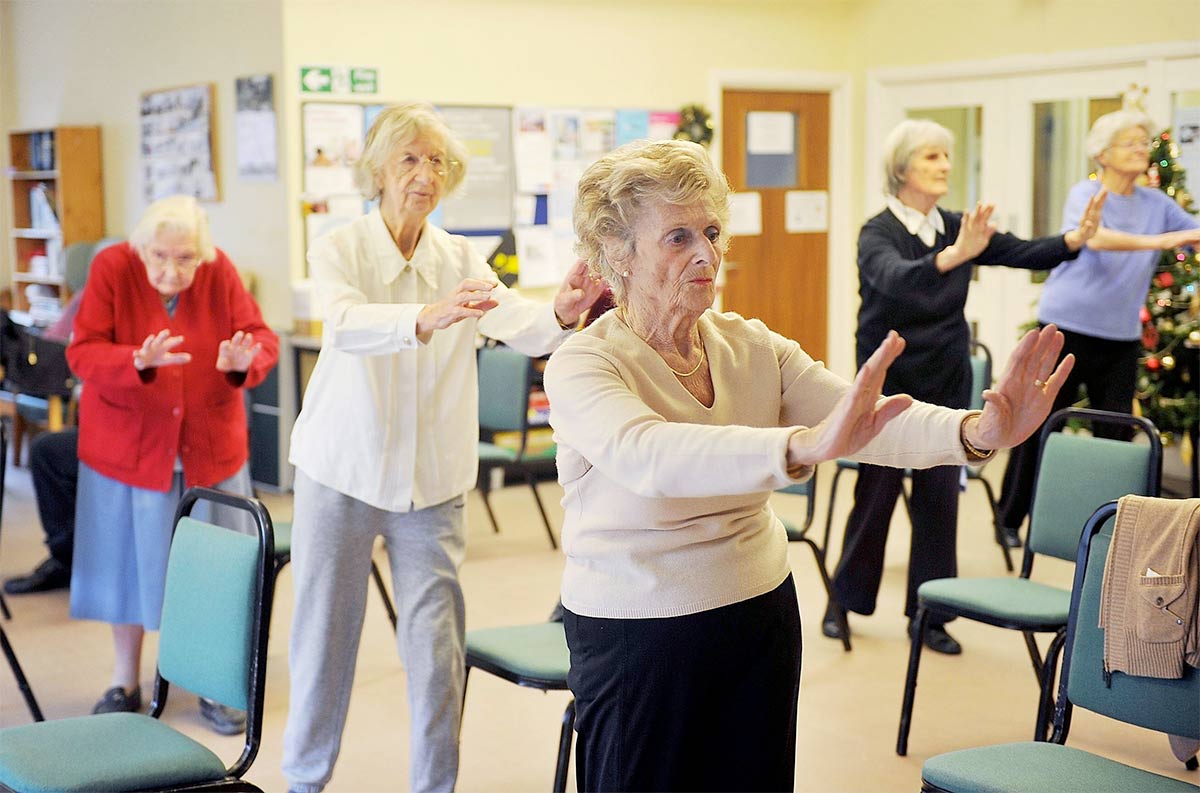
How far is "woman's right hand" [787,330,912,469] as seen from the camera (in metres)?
1.55

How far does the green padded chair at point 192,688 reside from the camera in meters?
2.43

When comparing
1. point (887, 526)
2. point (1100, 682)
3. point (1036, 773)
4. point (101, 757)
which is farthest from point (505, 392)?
point (1036, 773)

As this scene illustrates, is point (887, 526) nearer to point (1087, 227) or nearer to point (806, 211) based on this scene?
point (1087, 227)

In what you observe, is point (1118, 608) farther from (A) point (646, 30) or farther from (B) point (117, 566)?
(A) point (646, 30)

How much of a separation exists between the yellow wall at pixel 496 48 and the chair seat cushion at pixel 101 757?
4269 millimetres

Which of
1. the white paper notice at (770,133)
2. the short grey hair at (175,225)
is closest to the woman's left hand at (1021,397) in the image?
the short grey hair at (175,225)

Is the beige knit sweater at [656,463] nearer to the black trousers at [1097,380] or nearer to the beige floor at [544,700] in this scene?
the beige floor at [544,700]

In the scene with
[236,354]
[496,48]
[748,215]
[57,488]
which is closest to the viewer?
[236,354]

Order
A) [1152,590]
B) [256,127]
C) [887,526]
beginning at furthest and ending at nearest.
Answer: [256,127], [887,526], [1152,590]

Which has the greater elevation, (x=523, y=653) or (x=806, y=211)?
(x=806, y=211)

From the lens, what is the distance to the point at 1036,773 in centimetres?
237

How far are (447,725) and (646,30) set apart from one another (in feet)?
17.1

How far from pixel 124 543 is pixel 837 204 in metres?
5.32

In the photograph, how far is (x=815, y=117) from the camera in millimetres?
8109
